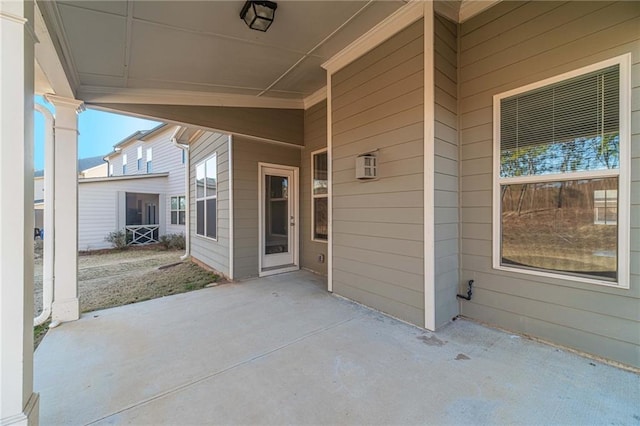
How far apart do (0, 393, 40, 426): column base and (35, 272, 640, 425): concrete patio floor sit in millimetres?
282

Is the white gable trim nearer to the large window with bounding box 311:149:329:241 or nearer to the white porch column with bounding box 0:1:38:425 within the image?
the large window with bounding box 311:149:329:241

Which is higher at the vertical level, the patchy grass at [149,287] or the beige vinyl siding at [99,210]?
the beige vinyl siding at [99,210]

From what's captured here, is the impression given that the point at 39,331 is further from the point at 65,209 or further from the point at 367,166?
the point at 367,166

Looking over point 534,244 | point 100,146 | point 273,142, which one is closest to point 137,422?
point 534,244

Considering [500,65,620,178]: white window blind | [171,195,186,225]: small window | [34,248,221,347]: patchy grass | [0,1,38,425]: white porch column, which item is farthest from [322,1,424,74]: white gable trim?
[171,195,186,225]: small window

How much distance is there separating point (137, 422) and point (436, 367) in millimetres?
2017

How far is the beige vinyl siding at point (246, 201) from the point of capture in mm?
4617

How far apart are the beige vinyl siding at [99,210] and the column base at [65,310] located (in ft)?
24.3

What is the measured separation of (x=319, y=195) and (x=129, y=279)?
3840mm

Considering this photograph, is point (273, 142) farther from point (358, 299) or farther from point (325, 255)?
point (358, 299)

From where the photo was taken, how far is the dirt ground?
3.86 meters

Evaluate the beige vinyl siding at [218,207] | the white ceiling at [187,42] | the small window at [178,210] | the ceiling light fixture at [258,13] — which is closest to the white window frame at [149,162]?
the small window at [178,210]

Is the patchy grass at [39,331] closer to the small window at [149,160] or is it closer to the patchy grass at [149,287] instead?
the patchy grass at [149,287]

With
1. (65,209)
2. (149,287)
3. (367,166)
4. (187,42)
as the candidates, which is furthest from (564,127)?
(149,287)
